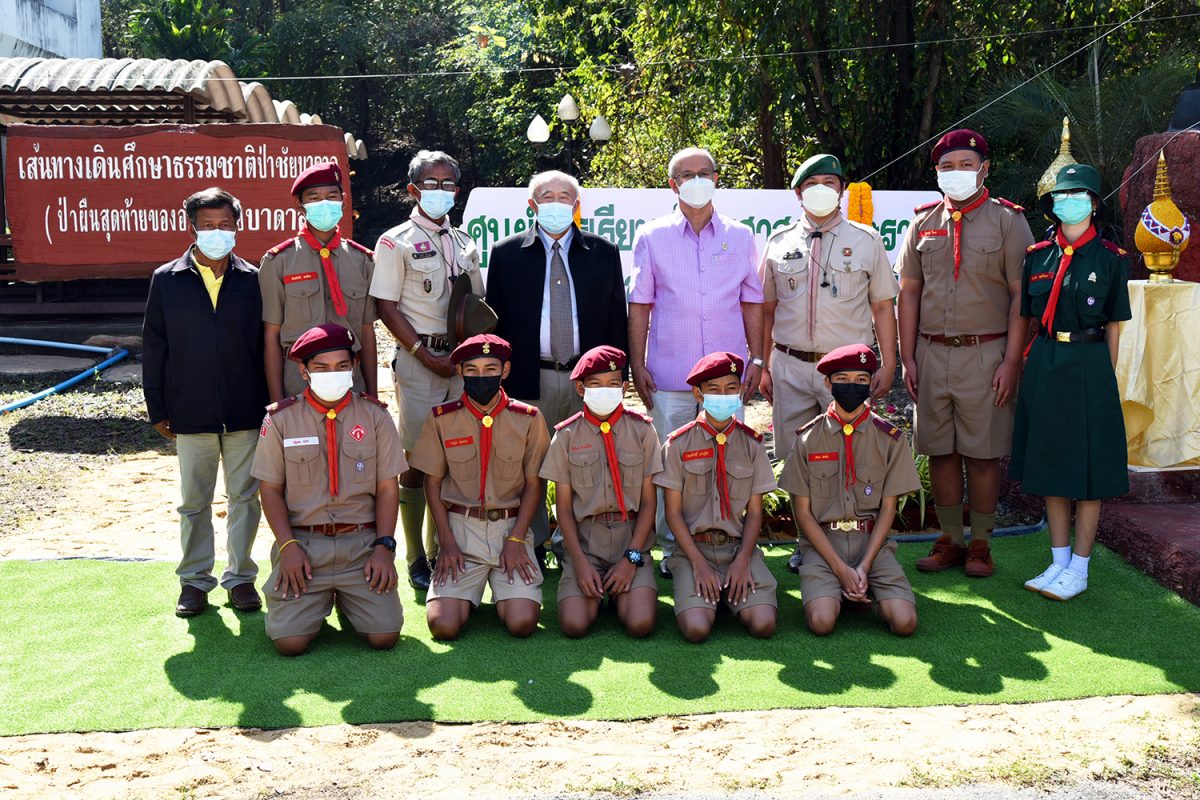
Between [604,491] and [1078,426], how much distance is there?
207cm

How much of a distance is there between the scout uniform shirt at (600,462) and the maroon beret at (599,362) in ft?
0.68

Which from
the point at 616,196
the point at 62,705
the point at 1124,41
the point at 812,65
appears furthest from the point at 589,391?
the point at 1124,41

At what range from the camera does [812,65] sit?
10.2 meters

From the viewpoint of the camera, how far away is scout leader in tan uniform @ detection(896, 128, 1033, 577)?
5.37 m

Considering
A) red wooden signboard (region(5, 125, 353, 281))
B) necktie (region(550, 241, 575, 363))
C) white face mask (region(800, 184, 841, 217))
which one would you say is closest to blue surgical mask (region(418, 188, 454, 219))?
necktie (region(550, 241, 575, 363))

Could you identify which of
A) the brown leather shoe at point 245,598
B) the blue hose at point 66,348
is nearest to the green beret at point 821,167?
the brown leather shoe at point 245,598

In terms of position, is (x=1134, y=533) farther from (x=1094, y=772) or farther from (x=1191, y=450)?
(x=1094, y=772)

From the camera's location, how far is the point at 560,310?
216 inches

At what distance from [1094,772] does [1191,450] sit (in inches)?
120

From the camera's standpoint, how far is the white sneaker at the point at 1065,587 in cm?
516

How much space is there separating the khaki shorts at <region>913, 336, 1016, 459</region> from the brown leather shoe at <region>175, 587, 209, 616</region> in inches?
132

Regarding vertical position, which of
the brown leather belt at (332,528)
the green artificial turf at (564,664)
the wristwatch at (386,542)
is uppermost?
the brown leather belt at (332,528)

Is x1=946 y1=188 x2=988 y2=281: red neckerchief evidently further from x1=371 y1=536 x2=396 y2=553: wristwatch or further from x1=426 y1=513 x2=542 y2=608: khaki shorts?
x1=371 y1=536 x2=396 y2=553: wristwatch

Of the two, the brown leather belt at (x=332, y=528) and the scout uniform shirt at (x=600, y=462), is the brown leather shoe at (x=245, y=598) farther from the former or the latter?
the scout uniform shirt at (x=600, y=462)
